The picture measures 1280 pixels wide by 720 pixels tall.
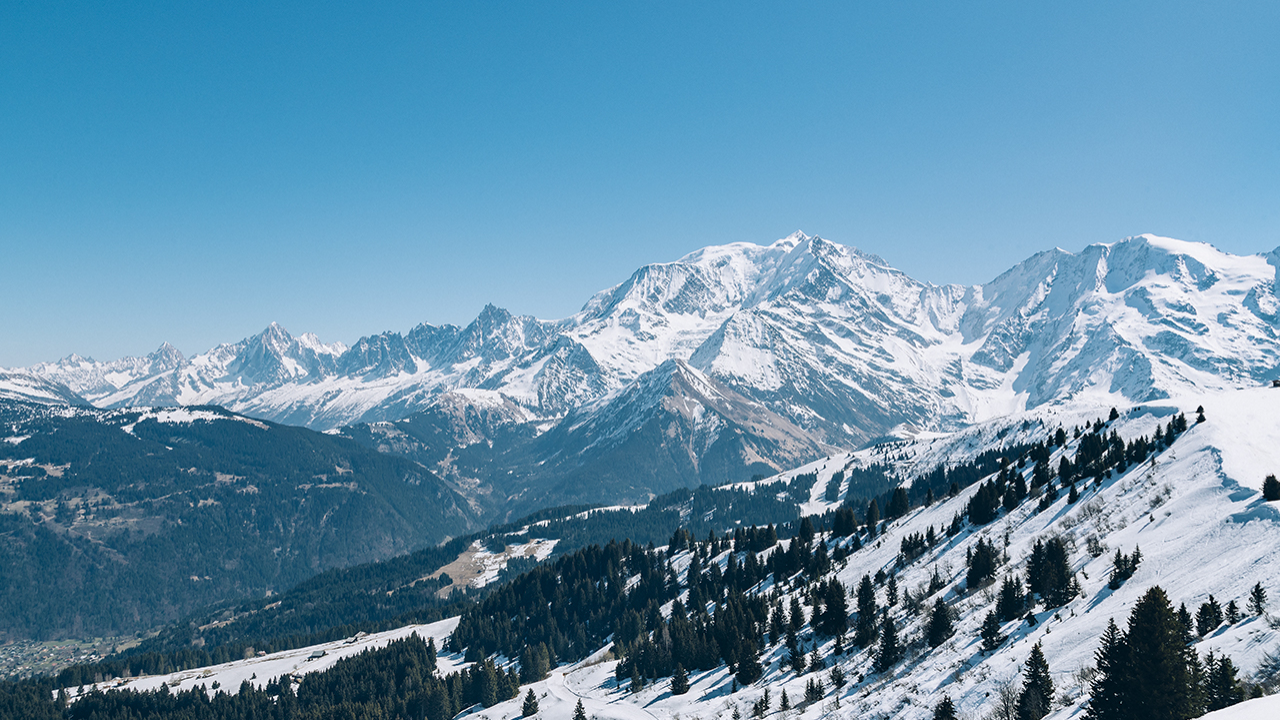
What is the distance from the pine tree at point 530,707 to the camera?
371 ft

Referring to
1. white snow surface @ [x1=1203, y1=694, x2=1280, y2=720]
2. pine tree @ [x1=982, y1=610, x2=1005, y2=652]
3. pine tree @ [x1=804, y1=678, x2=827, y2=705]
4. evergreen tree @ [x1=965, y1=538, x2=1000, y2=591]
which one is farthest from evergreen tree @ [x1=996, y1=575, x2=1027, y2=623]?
white snow surface @ [x1=1203, y1=694, x2=1280, y2=720]

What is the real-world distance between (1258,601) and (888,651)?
31.2 m

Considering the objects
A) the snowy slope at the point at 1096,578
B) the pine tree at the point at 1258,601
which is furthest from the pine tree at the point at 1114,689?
the pine tree at the point at 1258,601

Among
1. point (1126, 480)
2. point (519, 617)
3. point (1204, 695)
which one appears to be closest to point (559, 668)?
point (519, 617)

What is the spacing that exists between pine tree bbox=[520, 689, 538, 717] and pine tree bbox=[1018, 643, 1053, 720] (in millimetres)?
87732

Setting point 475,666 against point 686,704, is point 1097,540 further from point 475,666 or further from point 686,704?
point 475,666

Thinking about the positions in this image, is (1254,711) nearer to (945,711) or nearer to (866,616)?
(945,711)

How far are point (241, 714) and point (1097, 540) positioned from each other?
166 m

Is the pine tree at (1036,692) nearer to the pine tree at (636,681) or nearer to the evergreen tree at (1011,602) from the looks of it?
the evergreen tree at (1011,602)

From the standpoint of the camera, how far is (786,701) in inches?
2697

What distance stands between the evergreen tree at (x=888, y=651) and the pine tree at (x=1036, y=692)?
2545 cm

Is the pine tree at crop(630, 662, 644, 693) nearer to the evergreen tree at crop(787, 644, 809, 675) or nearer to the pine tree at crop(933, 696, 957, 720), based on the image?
the evergreen tree at crop(787, 644, 809, 675)

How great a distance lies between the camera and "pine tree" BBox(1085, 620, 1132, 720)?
3322 centimetres

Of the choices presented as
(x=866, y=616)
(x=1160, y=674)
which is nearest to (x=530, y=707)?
(x=866, y=616)
